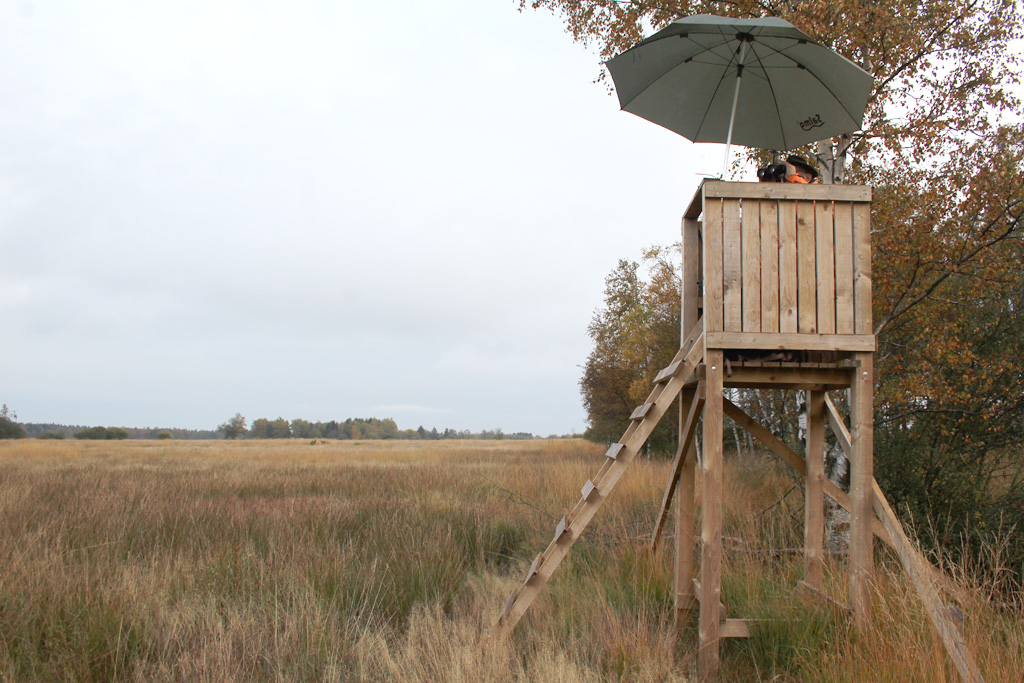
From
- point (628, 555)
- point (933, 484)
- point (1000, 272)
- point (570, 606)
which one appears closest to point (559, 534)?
point (570, 606)

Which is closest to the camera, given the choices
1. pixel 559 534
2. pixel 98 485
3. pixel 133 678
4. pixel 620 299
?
pixel 133 678

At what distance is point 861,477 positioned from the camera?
4.75 metres

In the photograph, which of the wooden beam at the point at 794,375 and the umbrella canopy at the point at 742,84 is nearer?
the wooden beam at the point at 794,375

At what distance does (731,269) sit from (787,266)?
1.41 feet

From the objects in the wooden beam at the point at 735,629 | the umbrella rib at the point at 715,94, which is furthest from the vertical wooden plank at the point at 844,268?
the wooden beam at the point at 735,629

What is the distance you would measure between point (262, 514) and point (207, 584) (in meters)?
3.82

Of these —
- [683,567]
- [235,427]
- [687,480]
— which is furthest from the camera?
[235,427]

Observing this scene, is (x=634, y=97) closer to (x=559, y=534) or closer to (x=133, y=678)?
(x=559, y=534)

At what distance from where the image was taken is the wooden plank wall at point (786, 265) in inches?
185

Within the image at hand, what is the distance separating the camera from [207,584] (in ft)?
19.3

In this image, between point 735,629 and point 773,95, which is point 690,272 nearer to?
point 773,95

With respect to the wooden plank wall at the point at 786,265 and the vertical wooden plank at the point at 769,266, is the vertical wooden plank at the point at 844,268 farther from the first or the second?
the vertical wooden plank at the point at 769,266

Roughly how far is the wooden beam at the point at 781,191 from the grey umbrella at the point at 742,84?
0.35 meters

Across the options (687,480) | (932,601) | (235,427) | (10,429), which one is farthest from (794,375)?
(235,427)
